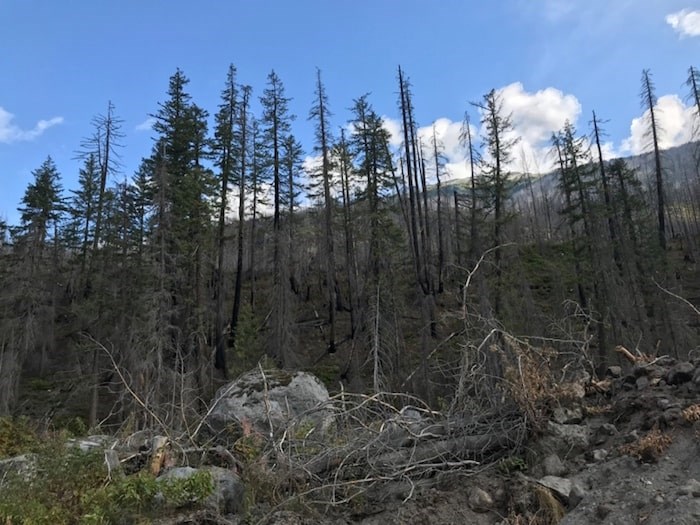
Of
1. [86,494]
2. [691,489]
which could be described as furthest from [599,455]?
[86,494]

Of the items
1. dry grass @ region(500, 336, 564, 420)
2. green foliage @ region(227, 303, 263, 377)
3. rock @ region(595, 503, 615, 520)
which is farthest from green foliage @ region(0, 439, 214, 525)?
green foliage @ region(227, 303, 263, 377)

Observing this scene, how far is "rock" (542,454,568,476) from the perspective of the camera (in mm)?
5245

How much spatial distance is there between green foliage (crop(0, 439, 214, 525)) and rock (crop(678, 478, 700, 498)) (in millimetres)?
4417

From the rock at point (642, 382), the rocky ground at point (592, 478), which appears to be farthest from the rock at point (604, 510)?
the rock at point (642, 382)

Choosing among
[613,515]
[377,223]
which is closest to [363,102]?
[377,223]

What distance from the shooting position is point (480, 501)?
5.12 m

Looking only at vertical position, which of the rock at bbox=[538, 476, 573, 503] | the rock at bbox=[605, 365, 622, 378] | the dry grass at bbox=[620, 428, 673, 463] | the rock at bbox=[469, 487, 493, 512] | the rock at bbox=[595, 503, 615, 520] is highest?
the rock at bbox=[605, 365, 622, 378]

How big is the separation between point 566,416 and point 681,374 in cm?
143

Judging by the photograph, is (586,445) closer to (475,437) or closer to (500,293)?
(475,437)

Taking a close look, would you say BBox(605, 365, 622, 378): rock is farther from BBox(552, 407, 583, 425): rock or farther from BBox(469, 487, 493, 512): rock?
BBox(469, 487, 493, 512): rock

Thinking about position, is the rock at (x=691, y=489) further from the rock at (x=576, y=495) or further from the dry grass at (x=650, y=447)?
the rock at (x=576, y=495)

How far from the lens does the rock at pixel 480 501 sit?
5.09m

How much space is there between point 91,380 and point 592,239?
23868mm

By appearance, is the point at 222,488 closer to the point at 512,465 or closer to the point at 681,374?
the point at 512,465
